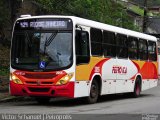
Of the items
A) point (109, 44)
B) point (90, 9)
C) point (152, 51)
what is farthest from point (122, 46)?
point (90, 9)

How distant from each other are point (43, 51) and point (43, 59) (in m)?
0.29

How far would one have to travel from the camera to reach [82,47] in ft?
60.2

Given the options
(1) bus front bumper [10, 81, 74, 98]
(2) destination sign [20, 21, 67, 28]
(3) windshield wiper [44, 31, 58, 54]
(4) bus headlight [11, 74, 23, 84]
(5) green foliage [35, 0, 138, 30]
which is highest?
(5) green foliage [35, 0, 138, 30]

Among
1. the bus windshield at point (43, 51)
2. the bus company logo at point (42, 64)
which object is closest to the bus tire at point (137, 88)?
the bus windshield at point (43, 51)

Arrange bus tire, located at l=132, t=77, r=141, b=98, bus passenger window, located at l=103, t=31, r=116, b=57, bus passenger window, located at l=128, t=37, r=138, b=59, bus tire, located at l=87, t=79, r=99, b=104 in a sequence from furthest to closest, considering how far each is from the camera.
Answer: bus tire, located at l=132, t=77, r=141, b=98
bus passenger window, located at l=128, t=37, r=138, b=59
bus passenger window, located at l=103, t=31, r=116, b=57
bus tire, located at l=87, t=79, r=99, b=104

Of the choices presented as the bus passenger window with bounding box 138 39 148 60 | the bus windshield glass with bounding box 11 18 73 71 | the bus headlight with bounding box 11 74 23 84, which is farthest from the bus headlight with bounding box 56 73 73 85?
the bus passenger window with bounding box 138 39 148 60

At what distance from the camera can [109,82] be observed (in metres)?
20.9

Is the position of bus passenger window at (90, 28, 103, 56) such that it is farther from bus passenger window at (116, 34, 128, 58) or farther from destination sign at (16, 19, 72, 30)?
bus passenger window at (116, 34, 128, 58)

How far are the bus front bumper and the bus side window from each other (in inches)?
41.1

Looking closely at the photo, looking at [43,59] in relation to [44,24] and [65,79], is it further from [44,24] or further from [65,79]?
[44,24]

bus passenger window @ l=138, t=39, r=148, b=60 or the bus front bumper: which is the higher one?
bus passenger window @ l=138, t=39, r=148, b=60

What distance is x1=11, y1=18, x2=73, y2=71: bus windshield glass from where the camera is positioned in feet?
58.1

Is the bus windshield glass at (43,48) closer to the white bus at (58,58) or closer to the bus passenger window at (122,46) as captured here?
the white bus at (58,58)

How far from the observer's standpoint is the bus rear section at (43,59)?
17594mm
